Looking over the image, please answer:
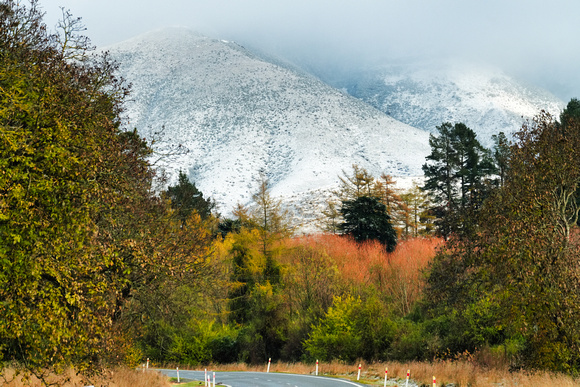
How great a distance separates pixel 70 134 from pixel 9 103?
1.20 m

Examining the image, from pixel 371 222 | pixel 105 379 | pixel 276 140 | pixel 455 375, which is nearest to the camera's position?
pixel 105 379

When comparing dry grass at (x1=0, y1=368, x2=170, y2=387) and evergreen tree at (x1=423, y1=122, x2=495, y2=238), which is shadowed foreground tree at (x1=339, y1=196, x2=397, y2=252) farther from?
dry grass at (x1=0, y1=368, x2=170, y2=387)

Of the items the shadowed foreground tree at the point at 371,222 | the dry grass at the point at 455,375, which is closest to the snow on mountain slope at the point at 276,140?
the shadowed foreground tree at the point at 371,222

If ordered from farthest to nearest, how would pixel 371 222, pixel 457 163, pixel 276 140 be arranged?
pixel 276 140 < pixel 371 222 < pixel 457 163

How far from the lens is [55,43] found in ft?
48.6

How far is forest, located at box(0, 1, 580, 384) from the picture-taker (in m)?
9.68

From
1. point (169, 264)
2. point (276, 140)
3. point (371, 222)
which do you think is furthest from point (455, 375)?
point (276, 140)

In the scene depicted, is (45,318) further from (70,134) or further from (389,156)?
(389,156)

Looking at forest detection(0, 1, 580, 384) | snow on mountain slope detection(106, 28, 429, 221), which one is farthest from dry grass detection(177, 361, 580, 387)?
snow on mountain slope detection(106, 28, 429, 221)

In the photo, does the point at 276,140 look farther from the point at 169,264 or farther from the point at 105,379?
the point at 169,264

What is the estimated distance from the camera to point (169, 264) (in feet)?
38.7

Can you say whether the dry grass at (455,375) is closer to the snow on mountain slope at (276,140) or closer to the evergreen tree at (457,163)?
the evergreen tree at (457,163)

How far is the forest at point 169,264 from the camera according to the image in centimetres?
968

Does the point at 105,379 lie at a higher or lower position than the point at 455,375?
higher
